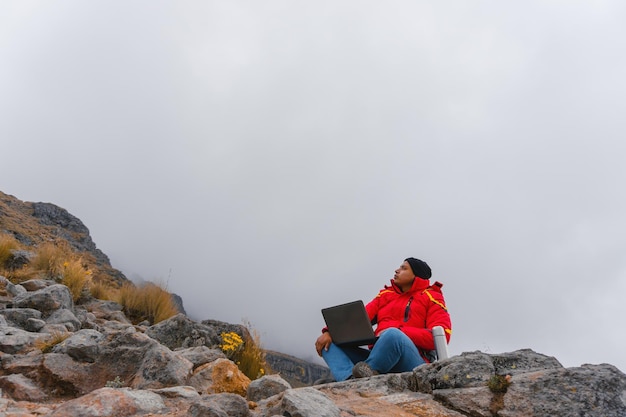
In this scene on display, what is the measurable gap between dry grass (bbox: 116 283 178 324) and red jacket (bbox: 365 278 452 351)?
5.96m

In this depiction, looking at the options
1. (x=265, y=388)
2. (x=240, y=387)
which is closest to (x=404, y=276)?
(x=240, y=387)

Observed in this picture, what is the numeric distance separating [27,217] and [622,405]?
28.4 meters

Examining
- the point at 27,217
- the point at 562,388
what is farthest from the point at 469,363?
the point at 27,217

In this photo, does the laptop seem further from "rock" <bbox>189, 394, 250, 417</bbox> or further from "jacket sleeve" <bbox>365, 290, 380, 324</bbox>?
"rock" <bbox>189, 394, 250, 417</bbox>

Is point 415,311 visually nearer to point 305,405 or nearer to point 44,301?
point 305,405

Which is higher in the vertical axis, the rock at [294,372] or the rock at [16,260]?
A: the rock at [16,260]

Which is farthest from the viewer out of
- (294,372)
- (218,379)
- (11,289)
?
(294,372)

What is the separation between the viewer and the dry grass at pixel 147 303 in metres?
10.7

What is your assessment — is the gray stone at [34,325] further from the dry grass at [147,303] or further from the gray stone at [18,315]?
the dry grass at [147,303]

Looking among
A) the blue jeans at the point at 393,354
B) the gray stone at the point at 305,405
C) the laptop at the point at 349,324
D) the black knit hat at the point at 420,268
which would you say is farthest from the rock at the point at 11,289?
the gray stone at the point at 305,405

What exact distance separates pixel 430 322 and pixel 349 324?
0.96 metres

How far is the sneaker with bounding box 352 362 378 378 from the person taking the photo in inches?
193

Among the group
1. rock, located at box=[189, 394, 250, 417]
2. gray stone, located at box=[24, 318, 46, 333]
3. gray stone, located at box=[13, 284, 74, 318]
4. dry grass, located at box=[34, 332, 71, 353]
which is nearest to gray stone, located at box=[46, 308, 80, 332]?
gray stone, located at box=[13, 284, 74, 318]

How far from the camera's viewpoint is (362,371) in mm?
4918
